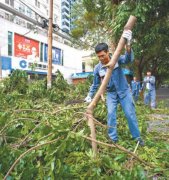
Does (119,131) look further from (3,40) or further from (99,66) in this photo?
(3,40)

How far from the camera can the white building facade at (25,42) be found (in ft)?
114

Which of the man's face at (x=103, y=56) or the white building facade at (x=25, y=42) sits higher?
the white building facade at (x=25, y=42)

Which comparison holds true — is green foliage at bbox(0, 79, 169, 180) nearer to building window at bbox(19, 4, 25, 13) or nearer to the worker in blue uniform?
the worker in blue uniform

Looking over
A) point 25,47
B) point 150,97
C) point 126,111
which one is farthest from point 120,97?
point 25,47

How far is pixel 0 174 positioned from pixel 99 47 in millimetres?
2352

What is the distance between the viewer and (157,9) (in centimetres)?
→ 903

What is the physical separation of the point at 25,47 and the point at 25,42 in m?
0.58

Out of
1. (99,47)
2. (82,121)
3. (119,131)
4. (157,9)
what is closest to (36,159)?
(82,121)

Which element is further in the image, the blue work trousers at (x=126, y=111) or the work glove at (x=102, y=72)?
the work glove at (x=102, y=72)

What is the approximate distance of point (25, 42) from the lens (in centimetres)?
3941

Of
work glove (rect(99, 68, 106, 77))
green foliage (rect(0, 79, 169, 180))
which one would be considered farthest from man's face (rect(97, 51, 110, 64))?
green foliage (rect(0, 79, 169, 180))

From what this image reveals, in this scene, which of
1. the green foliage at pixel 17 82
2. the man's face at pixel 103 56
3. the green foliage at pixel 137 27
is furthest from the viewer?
the green foliage at pixel 17 82

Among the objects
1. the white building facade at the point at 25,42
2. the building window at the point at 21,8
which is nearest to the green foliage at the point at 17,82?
the white building facade at the point at 25,42

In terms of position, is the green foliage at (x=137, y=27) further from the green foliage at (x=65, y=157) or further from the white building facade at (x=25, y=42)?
the green foliage at (x=65, y=157)
